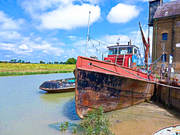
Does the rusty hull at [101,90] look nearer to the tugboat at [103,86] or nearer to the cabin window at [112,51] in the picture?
the tugboat at [103,86]

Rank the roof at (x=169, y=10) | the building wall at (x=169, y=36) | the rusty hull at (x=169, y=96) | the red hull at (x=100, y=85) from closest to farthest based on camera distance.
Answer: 1. the red hull at (x=100, y=85)
2. the rusty hull at (x=169, y=96)
3. the building wall at (x=169, y=36)
4. the roof at (x=169, y=10)

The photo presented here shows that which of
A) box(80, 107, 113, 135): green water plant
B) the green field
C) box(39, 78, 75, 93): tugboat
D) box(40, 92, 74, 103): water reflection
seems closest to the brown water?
box(80, 107, 113, 135): green water plant

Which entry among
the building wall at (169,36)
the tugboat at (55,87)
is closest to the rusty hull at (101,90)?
the tugboat at (55,87)

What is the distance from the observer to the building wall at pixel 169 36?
49.9 ft

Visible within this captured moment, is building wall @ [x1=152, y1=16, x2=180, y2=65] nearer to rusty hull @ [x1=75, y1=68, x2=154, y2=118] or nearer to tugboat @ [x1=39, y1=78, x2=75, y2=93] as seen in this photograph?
rusty hull @ [x1=75, y1=68, x2=154, y2=118]

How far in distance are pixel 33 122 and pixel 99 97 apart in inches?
141

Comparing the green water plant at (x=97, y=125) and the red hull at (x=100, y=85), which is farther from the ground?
the red hull at (x=100, y=85)

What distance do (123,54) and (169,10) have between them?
11.1 meters

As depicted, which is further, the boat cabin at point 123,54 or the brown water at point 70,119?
the boat cabin at point 123,54

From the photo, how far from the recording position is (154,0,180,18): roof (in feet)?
52.4

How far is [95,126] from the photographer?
16.7 feet

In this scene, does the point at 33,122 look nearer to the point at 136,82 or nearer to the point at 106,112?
the point at 106,112

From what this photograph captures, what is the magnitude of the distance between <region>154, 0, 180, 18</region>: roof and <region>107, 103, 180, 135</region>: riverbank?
39.4 ft

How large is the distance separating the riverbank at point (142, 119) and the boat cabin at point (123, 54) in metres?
3.09
